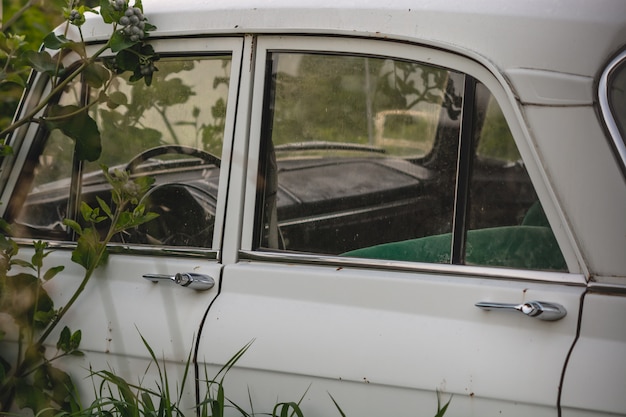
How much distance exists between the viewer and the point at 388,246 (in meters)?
2.37

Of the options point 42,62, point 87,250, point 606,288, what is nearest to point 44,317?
point 87,250

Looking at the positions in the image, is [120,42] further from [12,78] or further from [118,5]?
[12,78]

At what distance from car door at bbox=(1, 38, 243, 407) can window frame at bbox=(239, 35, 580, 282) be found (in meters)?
0.08

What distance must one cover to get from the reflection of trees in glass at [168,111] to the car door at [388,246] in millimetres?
126

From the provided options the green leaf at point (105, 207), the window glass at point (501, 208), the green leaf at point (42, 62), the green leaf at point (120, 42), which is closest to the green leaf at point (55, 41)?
the green leaf at point (42, 62)

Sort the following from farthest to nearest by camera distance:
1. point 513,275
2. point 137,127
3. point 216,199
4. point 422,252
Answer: point 137,127
point 216,199
point 422,252
point 513,275

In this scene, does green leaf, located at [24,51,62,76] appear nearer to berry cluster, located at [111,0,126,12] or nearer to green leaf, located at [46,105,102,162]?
green leaf, located at [46,105,102,162]

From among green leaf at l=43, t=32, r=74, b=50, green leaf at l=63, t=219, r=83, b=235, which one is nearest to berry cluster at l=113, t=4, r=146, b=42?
green leaf at l=43, t=32, r=74, b=50

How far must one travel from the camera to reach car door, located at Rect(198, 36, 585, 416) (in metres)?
Result: 2.10

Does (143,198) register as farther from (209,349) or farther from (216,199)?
(209,349)

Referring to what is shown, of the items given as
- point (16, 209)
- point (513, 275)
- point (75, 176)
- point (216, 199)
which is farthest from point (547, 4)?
point (16, 209)

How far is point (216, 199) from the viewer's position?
2.59 m

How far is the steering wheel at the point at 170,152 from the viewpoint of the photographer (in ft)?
8.64

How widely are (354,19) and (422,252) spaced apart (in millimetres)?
677
